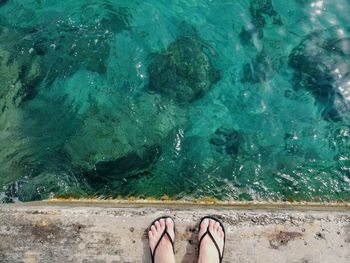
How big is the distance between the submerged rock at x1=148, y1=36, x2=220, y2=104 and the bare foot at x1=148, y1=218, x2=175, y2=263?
166 centimetres

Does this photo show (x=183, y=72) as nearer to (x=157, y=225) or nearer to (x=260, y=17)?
(x=260, y=17)

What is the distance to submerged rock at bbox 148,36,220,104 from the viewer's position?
5281mm

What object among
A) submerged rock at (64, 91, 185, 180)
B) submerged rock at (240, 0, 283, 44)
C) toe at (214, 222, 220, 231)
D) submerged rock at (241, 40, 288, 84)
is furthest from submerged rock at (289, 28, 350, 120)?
toe at (214, 222, 220, 231)

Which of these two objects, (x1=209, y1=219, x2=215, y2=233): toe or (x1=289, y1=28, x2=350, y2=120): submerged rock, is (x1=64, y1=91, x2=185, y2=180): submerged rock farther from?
(x1=289, y1=28, x2=350, y2=120): submerged rock

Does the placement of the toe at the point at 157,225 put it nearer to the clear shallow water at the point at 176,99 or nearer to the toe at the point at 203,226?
the toe at the point at 203,226

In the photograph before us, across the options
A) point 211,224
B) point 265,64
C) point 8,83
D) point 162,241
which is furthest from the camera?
point 8,83

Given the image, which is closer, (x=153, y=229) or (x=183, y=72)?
(x=153, y=229)

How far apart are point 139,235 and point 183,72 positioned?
215 cm

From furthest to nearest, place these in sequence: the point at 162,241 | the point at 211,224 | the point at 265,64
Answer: the point at 265,64
the point at 211,224
the point at 162,241

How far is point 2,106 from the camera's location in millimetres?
5406

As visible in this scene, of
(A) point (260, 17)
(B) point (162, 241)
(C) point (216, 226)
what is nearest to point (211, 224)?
(C) point (216, 226)

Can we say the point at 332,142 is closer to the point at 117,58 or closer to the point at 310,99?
the point at 310,99

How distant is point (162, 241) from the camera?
4031 millimetres

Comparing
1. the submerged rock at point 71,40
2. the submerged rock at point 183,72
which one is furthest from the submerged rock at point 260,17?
the submerged rock at point 71,40
